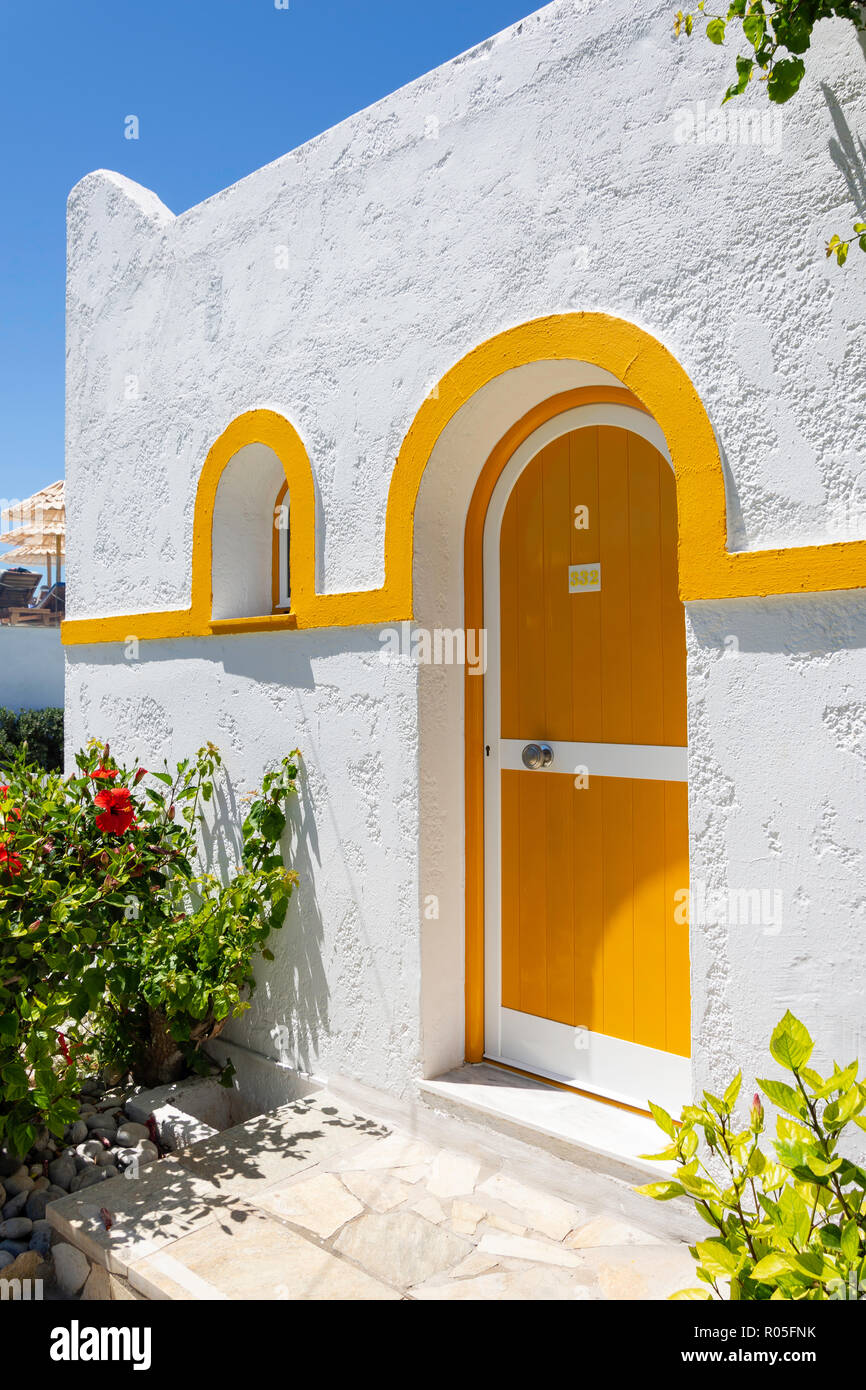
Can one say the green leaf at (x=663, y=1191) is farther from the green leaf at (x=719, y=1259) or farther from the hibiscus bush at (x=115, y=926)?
the hibiscus bush at (x=115, y=926)

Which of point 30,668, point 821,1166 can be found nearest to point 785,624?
point 821,1166

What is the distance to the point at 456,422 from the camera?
3.49 m

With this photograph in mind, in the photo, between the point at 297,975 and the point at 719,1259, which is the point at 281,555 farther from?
the point at 719,1259

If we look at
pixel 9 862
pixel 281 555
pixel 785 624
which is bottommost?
pixel 9 862

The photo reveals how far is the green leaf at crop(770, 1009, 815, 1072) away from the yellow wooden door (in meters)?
1.68

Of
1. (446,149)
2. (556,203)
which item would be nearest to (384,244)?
(446,149)

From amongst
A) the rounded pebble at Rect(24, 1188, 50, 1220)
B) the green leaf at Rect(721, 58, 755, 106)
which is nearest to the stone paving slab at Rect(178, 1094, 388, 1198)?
the rounded pebble at Rect(24, 1188, 50, 1220)

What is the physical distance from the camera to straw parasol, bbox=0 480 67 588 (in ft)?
46.1

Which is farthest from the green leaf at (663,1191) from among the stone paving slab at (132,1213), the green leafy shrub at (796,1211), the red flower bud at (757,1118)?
the stone paving slab at (132,1213)

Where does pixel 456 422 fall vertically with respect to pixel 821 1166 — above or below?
above

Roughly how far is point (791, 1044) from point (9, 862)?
2740mm

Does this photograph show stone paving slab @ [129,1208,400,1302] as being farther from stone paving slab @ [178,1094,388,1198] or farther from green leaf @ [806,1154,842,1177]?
green leaf @ [806,1154,842,1177]
